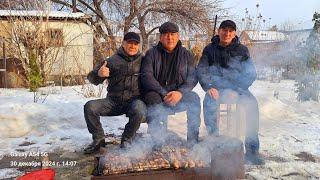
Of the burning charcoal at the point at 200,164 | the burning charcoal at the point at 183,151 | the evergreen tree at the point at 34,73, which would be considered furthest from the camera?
the evergreen tree at the point at 34,73

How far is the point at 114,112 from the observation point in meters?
4.36

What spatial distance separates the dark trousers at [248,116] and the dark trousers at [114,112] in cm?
88

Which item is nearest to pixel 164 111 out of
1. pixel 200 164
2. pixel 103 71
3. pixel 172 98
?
pixel 172 98

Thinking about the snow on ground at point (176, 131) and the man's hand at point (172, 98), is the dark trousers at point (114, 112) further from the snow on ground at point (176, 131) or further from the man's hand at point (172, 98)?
the snow on ground at point (176, 131)

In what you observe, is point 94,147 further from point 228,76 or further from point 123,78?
point 228,76

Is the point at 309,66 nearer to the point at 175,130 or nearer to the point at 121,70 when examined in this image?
the point at 175,130

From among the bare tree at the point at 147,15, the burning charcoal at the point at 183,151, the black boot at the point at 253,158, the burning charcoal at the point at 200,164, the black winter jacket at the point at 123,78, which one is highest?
the bare tree at the point at 147,15

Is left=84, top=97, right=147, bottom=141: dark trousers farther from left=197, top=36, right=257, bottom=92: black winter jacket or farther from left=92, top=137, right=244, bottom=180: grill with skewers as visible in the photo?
left=197, top=36, right=257, bottom=92: black winter jacket

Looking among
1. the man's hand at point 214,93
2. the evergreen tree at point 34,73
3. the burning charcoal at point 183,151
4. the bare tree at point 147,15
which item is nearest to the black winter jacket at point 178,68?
the man's hand at point 214,93

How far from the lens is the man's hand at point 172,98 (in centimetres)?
412

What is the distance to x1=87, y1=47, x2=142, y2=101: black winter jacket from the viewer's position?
14.4ft

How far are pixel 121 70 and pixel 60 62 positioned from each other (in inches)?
415

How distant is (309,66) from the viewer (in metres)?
7.98

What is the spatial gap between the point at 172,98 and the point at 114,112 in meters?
0.80
